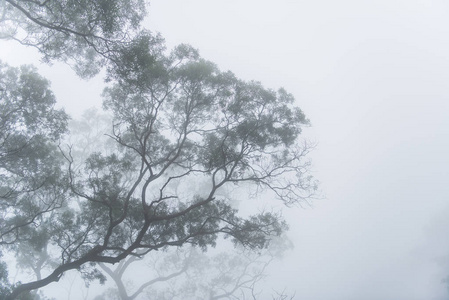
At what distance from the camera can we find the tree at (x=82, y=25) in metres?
10.1

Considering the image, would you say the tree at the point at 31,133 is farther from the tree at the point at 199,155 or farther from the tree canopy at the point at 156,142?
the tree at the point at 199,155

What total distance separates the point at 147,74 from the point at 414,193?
11862cm

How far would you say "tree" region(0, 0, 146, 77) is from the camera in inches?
398

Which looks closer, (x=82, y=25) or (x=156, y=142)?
(x=82, y=25)

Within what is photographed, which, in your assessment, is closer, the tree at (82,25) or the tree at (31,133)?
the tree at (82,25)

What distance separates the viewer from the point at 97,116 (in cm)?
3033

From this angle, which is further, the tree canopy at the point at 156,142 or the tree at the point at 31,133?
the tree at the point at 31,133

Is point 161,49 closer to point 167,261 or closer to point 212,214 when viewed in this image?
point 212,214

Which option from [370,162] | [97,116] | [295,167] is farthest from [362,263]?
[370,162]

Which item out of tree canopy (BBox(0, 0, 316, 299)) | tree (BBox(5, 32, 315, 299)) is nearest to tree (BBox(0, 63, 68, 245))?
tree canopy (BBox(0, 0, 316, 299))

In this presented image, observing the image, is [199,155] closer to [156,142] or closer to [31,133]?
[156,142]

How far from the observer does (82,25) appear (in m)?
11.0

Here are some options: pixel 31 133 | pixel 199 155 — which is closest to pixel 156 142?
pixel 199 155

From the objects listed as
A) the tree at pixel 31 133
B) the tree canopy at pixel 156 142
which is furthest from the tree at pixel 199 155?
the tree at pixel 31 133
